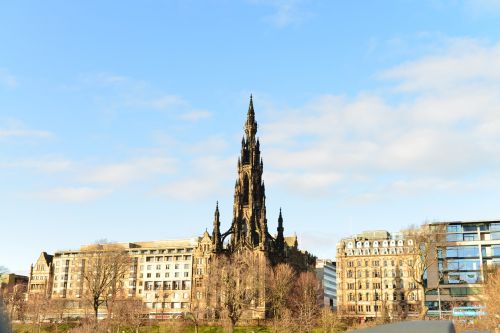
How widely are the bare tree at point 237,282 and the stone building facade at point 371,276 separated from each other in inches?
1602

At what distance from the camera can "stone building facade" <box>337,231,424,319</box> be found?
6265 inches

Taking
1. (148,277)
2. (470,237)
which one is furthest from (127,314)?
(470,237)

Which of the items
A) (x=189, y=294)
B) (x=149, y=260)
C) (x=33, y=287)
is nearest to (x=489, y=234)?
(x=189, y=294)

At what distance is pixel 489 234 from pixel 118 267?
101648 mm

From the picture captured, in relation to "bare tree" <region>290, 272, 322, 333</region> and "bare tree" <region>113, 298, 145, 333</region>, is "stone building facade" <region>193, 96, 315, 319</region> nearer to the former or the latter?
"bare tree" <region>290, 272, 322, 333</region>

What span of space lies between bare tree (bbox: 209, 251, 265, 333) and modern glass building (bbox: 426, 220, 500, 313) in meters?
51.3

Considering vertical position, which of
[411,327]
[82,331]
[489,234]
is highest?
[489,234]

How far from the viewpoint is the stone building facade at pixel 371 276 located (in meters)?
159

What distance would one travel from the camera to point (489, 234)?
145500 millimetres

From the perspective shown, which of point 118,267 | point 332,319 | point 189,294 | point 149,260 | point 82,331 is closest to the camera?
point 82,331

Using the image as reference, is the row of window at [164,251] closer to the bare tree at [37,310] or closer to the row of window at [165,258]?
the row of window at [165,258]

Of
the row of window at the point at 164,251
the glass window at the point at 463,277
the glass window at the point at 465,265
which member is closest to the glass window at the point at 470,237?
the glass window at the point at 465,265

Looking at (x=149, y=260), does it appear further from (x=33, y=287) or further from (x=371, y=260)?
(x=371, y=260)

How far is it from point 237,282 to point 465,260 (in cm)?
6785
